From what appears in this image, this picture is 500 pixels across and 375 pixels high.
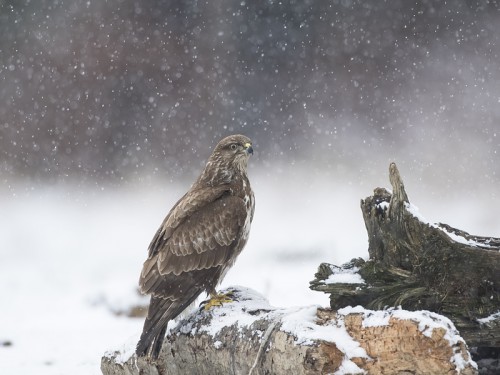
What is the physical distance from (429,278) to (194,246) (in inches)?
91.3

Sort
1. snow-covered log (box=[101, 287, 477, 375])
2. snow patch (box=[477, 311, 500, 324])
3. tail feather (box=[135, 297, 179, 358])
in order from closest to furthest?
snow-covered log (box=[101, 287, 477, 375]), snow patch (box=[477, 311, 500, 324]), tail feather (box=[135, 297, 179, 358])

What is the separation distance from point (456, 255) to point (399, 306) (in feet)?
2.22

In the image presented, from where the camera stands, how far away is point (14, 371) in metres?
9.78

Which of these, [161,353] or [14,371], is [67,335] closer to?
[14,371]

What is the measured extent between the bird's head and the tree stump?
87.4 inches

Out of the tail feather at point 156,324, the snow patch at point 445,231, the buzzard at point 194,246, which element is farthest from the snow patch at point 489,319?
the tail feather at point 156,324

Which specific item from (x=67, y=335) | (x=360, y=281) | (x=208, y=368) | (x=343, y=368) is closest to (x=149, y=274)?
(x=208, y=368)

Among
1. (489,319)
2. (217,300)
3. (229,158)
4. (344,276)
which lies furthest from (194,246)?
(489,319)

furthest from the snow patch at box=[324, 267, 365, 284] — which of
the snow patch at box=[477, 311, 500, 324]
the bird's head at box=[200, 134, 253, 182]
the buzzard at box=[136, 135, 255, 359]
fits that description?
the bird's head at box=[200, 134, 253, 182]

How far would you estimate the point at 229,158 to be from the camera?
291 inches

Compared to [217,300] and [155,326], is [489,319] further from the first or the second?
[155,326]

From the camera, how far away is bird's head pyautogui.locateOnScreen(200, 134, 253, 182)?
734 centimetres

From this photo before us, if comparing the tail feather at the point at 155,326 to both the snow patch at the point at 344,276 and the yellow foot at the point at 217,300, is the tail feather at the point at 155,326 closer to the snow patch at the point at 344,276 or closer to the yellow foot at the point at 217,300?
the yellow foot at the point at 217,300

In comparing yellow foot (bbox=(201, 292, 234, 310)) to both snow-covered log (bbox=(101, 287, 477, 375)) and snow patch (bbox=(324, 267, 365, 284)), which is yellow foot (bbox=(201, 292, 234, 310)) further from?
snow patch (bbox=(324, 267, 365, 284))
